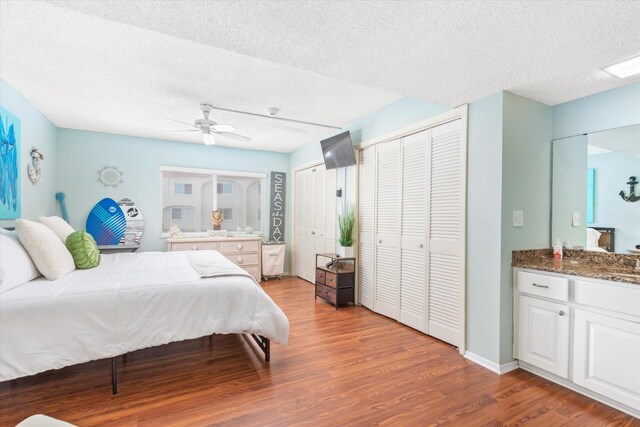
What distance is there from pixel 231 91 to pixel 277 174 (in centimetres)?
311

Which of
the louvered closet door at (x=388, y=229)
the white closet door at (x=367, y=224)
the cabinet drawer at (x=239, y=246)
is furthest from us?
the cabinet drawer at (x=239, y=246)

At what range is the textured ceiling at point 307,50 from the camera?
1.48 meters

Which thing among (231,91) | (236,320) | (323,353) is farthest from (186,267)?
(231,91)

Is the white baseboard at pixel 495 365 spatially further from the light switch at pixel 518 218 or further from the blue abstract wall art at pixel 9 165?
the blue abstract wall art at pixel 9 165

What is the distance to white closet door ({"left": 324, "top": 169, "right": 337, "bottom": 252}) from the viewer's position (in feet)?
15.1

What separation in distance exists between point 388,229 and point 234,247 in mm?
2871

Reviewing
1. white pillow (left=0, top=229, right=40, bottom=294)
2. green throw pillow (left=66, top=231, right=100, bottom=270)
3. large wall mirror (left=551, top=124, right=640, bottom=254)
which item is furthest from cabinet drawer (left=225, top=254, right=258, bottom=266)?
large wall mirror (left=551, top=124, right=640, bottom=254)

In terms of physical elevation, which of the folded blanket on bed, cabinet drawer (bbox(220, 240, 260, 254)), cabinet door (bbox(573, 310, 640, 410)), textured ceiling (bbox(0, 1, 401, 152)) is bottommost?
cabinet door (bbox(573, 310, 640, 410))

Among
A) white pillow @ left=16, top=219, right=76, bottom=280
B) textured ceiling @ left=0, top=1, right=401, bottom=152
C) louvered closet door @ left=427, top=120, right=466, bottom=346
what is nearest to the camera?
textured ceiling @ left=0, top=1, right=401, bottom=152

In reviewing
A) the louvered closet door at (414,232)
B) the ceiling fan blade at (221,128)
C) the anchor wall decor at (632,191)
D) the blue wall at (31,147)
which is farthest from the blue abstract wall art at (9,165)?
the anchor wall decor at (632,191)

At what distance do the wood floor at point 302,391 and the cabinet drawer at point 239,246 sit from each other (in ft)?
Answer: 8.11

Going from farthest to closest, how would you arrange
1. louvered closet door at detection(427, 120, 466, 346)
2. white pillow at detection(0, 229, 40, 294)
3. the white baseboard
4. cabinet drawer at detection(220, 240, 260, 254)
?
cabinet drawer at detection(220, 240, 260, 254) < louvered closet door at detection(427, 120, 466, 346) < the white baseboard < white pillow at detection(0, 229, 40, 294)

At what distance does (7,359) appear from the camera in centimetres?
172

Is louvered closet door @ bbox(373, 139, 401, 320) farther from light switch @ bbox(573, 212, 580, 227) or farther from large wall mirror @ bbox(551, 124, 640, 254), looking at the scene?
light switch @ bbox(573, 212, 580, 227)
